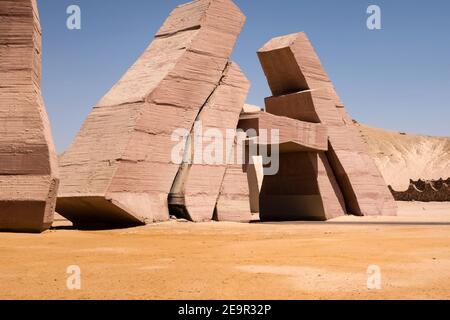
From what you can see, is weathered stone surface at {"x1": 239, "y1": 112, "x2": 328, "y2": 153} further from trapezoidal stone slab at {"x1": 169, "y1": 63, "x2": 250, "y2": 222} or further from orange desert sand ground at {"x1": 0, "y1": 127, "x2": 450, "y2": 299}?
orange desert sand ground at {"x1": 0, "y1": 127, "x2": 450, "y2": 299}

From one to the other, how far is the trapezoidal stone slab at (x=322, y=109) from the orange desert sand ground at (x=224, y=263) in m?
5.72

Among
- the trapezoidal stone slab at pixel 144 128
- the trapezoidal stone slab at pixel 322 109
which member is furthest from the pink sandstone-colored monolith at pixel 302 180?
the trapezoidal stone slab at pixel 144 128

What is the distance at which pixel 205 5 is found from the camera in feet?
51.8

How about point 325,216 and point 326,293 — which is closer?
point 326,293

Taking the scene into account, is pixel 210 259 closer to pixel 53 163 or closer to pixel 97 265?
pixel 97 265

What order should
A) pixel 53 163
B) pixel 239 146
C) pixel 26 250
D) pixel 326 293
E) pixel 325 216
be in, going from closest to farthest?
pixel 326 293, pixel 26 250, pixel 53 163, pixel 239 146, pixel 325 216

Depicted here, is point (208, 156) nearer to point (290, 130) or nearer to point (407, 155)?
point (290, 130)

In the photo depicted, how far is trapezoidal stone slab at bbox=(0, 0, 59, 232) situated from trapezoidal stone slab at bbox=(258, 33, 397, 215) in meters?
8.56

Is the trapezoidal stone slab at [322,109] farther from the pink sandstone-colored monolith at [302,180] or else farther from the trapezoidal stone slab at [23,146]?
the trapezoidal stone slab at [23,146]

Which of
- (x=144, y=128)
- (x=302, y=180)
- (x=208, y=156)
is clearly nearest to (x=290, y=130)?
(x=302, y=180)

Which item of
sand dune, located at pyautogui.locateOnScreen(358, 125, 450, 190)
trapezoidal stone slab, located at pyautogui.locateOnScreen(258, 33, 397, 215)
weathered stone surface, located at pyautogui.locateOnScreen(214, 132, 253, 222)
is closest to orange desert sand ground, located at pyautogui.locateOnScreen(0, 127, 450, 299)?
weathered stone surface, located at pyautogui.locateOnScreen(214, 132, 253, 222)

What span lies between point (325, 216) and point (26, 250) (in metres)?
10.3

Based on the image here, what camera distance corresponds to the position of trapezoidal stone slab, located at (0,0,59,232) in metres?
10.7
